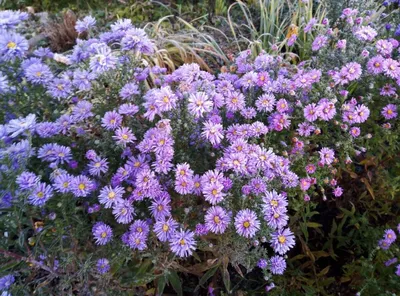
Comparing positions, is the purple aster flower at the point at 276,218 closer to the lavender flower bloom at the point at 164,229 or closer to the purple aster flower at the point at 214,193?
the purple aster flower at the point at 214,193

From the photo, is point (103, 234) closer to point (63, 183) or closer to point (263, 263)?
point (63, 183)

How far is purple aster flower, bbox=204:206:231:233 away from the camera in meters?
1.33

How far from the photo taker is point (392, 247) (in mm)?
1744

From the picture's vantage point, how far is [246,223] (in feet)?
4.39

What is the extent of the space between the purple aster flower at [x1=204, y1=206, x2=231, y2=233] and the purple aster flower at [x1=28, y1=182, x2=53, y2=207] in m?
0.51

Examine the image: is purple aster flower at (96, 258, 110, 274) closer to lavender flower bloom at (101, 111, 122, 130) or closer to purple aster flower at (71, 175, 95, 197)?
purple aster flower at (71, 175, 95, 197)

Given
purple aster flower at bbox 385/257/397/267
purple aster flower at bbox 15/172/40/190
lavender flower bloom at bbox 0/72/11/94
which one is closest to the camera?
purple aster flower at bbox 15/172/40/190

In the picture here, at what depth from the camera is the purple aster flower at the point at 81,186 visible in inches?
51.9

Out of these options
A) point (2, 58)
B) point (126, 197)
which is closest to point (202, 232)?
point (126, 197)

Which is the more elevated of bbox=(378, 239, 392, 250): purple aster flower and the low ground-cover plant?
the low ground-cover plant

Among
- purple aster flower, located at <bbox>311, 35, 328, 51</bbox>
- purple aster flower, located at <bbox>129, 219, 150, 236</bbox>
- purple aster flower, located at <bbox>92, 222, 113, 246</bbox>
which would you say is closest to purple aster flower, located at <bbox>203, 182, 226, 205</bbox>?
purple aster flower, located at <bbox>129, 219, 150, 236</bbox>

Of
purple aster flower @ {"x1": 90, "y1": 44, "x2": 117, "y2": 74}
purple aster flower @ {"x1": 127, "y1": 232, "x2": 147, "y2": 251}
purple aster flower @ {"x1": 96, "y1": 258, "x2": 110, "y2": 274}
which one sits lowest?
purple aster flower @ {"x1": 96, "y1": 258, "x2": 110, "y2": 274}

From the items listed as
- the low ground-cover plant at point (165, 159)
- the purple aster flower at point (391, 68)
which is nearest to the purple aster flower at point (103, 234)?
the low ground-cover plant at point (165, 159)

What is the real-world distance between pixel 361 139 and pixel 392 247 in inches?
19.0
